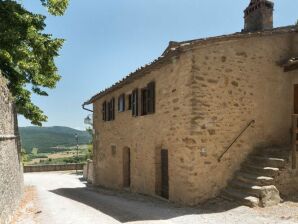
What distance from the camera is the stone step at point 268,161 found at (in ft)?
32.9

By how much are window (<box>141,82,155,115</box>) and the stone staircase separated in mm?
4125

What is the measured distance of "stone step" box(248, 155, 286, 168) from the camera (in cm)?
1002

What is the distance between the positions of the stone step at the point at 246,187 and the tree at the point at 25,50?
31.5ft

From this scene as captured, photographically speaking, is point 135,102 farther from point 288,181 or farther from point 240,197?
point 288,181

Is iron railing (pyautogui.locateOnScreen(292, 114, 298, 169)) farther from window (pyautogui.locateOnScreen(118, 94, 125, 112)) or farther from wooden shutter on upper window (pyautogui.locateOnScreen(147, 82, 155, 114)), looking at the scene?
window (pyautogui.locateOnScreen(118, 94, 125, 112))

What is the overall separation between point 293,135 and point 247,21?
602cm

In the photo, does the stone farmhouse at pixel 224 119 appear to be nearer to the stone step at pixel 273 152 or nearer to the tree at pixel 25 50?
the stone step at pixel 273 152

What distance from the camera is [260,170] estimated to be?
33.3 feet

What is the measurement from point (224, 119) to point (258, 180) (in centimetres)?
214

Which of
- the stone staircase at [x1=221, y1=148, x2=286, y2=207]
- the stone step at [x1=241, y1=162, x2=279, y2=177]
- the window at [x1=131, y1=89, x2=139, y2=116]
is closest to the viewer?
the stone staircase at [x1=221, y1=148, x2=286, y2=207]

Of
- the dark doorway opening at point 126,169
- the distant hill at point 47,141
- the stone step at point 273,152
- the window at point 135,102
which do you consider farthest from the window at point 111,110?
the distant hill at point 47,141

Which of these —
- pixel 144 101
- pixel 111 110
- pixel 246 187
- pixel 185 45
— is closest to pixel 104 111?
pixel 111 110

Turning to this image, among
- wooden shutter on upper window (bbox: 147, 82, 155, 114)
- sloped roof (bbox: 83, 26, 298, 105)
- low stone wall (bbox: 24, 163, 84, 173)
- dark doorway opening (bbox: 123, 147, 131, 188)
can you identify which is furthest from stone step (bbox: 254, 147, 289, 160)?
low stone wall (bbox: 24, 163, 84, 173)

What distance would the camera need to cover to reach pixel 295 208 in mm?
8898
